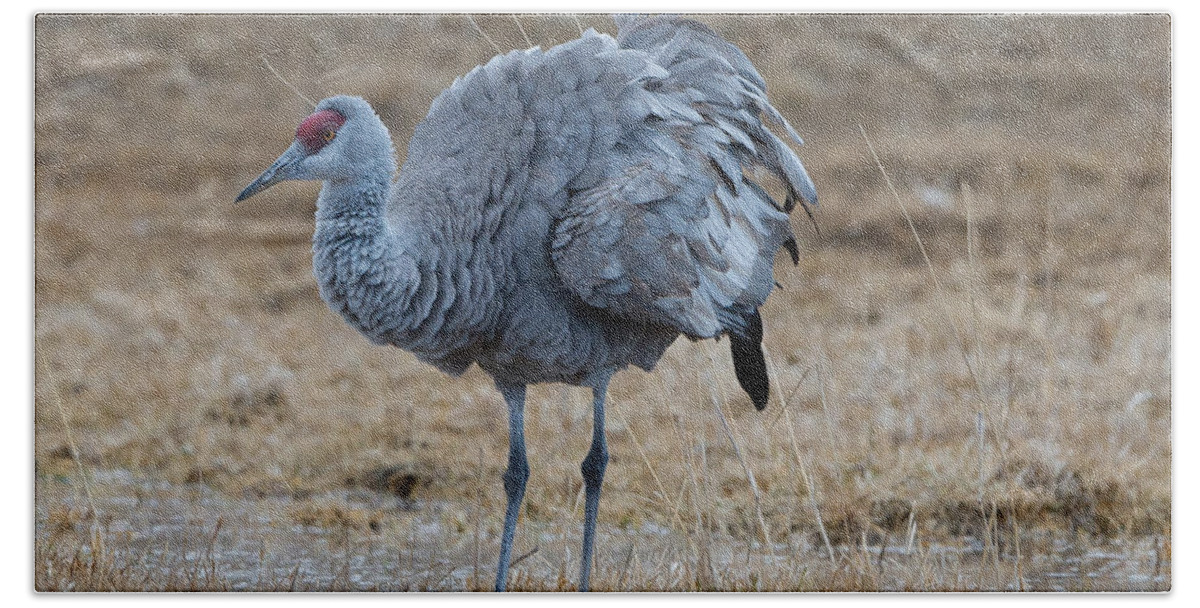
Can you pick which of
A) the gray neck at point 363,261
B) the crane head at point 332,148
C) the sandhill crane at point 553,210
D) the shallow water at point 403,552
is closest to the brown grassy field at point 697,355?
the shallow water at point 403,552

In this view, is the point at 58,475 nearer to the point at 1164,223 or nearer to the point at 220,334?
the point at 220,334

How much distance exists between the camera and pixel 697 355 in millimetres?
4344

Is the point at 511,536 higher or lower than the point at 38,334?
lower

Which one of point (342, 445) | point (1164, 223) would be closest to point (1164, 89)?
point (1164, 223)

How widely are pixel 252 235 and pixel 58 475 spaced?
0.83 m

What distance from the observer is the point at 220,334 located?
4305 millimetres

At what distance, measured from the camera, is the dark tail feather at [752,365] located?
428cm

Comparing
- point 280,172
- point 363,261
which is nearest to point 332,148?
point 280,172

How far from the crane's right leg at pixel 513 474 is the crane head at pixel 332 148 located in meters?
0.73

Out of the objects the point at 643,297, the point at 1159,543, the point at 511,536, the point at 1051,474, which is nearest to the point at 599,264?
the point at 643,297

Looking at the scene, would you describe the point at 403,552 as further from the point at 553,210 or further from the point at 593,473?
the point at 553,210

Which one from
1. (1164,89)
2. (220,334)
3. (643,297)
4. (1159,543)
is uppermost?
(1164,89)

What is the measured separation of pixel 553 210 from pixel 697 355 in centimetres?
71

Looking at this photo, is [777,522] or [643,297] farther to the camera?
[777,522]
